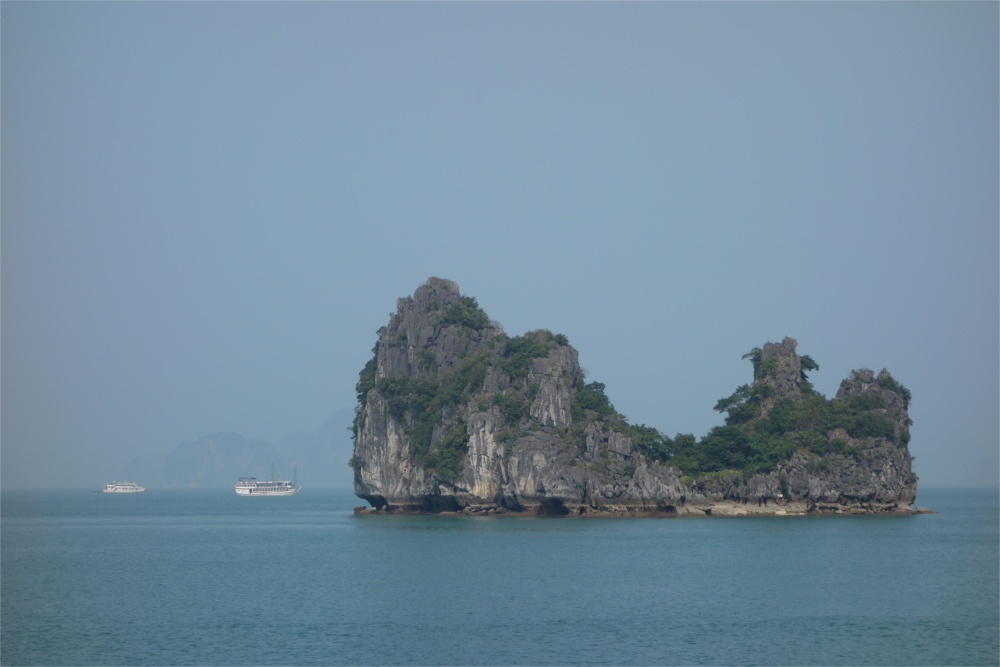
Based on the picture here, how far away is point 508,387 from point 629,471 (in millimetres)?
12428

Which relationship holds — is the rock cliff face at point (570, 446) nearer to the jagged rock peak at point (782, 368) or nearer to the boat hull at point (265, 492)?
the jagged rock peak at point (782, 368)

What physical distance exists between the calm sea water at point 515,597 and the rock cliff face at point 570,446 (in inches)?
407

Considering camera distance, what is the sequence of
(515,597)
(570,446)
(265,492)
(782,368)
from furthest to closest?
(265,492), (782,368), (570,446), (515,597)

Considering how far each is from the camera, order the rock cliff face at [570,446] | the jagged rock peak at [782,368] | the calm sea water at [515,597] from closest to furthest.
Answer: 1. the calm sea water at [515,597]
2. the rock cliff face at [570,446]
3. the jagged rock peak at [782,368]

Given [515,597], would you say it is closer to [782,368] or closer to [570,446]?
[570,446]

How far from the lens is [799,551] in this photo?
5956 cm

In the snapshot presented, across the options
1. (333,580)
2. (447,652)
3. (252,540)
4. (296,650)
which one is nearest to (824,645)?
(447,652)

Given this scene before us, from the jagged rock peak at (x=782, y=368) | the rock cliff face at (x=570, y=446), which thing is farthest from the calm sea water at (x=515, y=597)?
the jagged rock peak at (x=782, y=368)

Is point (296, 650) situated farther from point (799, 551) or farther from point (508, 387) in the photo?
point (508, 387)

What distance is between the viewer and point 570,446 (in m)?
85.6

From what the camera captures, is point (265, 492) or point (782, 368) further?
point (265, 492)

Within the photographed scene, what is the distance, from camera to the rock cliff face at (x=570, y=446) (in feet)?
279

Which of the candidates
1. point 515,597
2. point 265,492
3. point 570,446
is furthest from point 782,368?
point 265,492

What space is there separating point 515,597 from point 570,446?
40.8 meters
